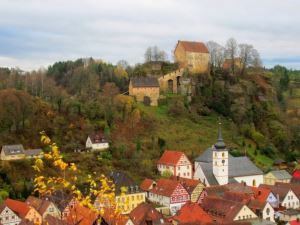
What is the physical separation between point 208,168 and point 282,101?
3409cm

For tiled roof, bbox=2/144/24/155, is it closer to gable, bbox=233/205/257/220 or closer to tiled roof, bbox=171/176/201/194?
tiled roof, bbox=171/176/201/194

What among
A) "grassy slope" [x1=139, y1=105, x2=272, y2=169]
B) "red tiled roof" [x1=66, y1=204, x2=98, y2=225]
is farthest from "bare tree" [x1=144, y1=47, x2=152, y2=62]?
"red tiled roof" [x1=66, y1=204, x2=98, y2=225]

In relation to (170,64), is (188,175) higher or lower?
lower

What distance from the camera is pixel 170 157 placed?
48.7 metres

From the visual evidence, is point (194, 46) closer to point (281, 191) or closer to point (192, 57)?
point (192, 57)

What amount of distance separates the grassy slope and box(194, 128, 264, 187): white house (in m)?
4.16

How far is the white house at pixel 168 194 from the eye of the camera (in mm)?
40156

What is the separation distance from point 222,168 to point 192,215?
49.5 feet

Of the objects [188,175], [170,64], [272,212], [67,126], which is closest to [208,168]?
[188,175]

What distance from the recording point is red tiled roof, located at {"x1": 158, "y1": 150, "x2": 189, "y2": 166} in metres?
47.9

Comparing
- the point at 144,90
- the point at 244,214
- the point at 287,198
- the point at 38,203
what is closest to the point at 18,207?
the point at 38,203

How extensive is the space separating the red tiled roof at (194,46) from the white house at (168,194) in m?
31.0

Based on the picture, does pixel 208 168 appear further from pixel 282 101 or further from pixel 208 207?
pixel 282 101

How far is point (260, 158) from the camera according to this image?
58250mm
